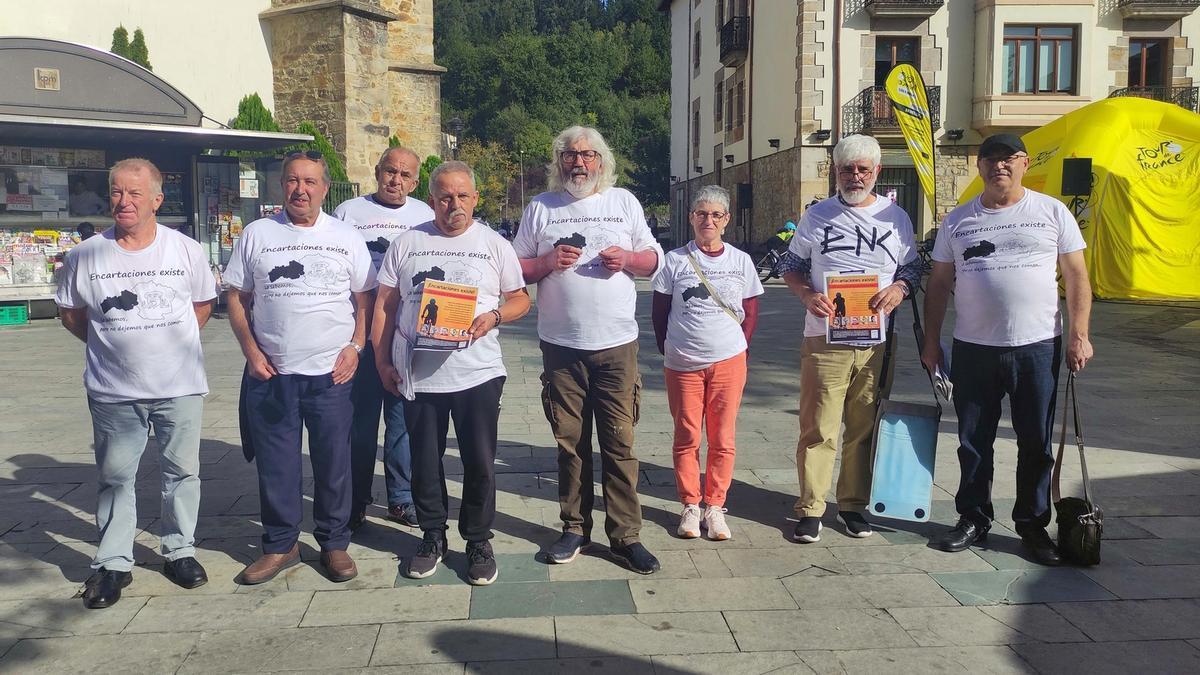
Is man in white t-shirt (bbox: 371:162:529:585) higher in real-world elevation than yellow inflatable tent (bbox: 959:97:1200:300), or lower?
lower

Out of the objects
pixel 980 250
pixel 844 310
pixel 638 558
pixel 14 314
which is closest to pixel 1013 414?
pixel 980 250

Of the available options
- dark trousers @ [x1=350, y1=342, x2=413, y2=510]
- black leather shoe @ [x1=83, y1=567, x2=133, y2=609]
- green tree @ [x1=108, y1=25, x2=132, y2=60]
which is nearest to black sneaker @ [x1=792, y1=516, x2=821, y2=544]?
dark trousers @ [x1=350, y1=342, x2=413, y2=510]

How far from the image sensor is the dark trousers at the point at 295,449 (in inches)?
154

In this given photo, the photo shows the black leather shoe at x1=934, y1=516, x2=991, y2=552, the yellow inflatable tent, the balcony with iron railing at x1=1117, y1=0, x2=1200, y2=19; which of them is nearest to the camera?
the black leather shoe at x1=934, y1=516, x2=991, y2=552

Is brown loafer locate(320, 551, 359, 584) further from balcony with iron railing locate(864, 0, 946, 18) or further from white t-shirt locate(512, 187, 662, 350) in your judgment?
balcony with iron railing locate(864, 0, 946, 18)

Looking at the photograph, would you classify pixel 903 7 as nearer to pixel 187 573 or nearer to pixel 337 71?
pixel 337 71

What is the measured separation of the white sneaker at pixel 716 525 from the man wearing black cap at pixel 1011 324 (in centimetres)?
96

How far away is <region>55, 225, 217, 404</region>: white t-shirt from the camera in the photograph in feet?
12.1

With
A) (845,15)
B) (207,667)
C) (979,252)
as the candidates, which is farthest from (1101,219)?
(207,667)

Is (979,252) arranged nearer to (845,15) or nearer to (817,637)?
(817,637)

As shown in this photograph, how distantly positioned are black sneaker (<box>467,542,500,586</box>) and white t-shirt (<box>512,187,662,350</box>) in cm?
91

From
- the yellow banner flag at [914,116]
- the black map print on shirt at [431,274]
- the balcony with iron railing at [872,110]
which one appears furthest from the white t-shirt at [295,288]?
the balcony with iron railing at [872,110]

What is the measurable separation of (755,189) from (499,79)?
4859 centimetres

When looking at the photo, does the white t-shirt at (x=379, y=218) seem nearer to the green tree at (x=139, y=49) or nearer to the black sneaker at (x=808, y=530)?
the black sneaker at (x=808, y=530)
